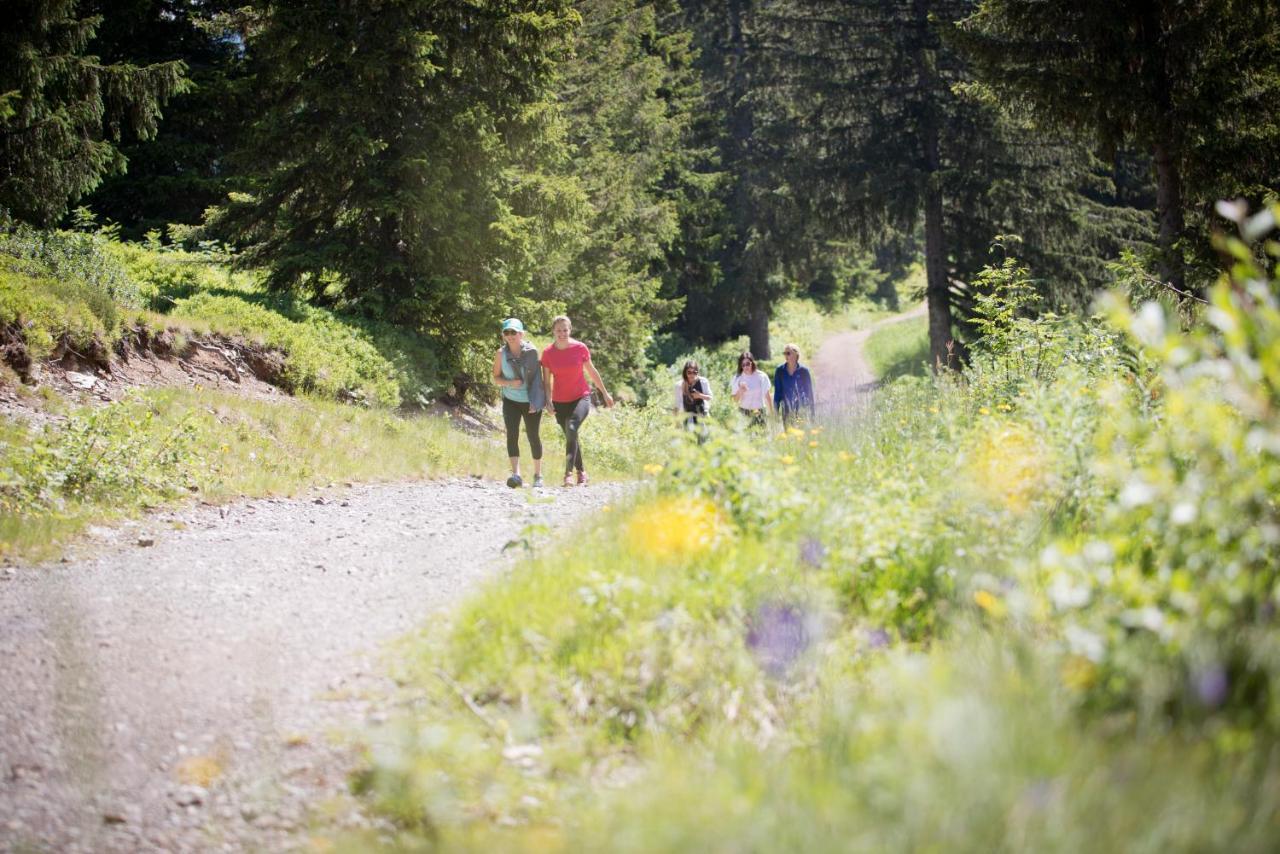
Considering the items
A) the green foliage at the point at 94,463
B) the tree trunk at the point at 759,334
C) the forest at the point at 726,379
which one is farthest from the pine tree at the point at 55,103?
the tree trunk at the point at 759,334

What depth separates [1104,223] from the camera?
21875 millimetres

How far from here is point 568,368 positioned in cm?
1038

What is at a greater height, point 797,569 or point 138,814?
point 797,569

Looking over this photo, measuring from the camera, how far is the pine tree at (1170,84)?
11.3 meters

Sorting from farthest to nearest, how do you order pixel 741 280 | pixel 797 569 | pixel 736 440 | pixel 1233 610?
pixel 741 280
pixel 736 440
pixel 797 569
pixel 1233 610

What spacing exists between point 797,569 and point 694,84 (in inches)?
1112

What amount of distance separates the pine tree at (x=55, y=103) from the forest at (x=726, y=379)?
59 millimetres

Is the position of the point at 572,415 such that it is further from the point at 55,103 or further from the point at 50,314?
the point at 55,103

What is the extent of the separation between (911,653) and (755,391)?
782 centimetres

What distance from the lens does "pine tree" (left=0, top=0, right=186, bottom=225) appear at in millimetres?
11242

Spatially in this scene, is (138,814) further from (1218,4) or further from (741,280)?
(741,280)

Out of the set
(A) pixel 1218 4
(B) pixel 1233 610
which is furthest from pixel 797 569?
(A) pixel 1218 4

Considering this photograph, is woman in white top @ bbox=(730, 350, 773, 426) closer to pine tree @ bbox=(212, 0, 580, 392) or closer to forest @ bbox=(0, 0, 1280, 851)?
forest @ bbox=(0, 0, 1280, 851)

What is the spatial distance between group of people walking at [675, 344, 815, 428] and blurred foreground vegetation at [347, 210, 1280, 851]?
5.03 meters
